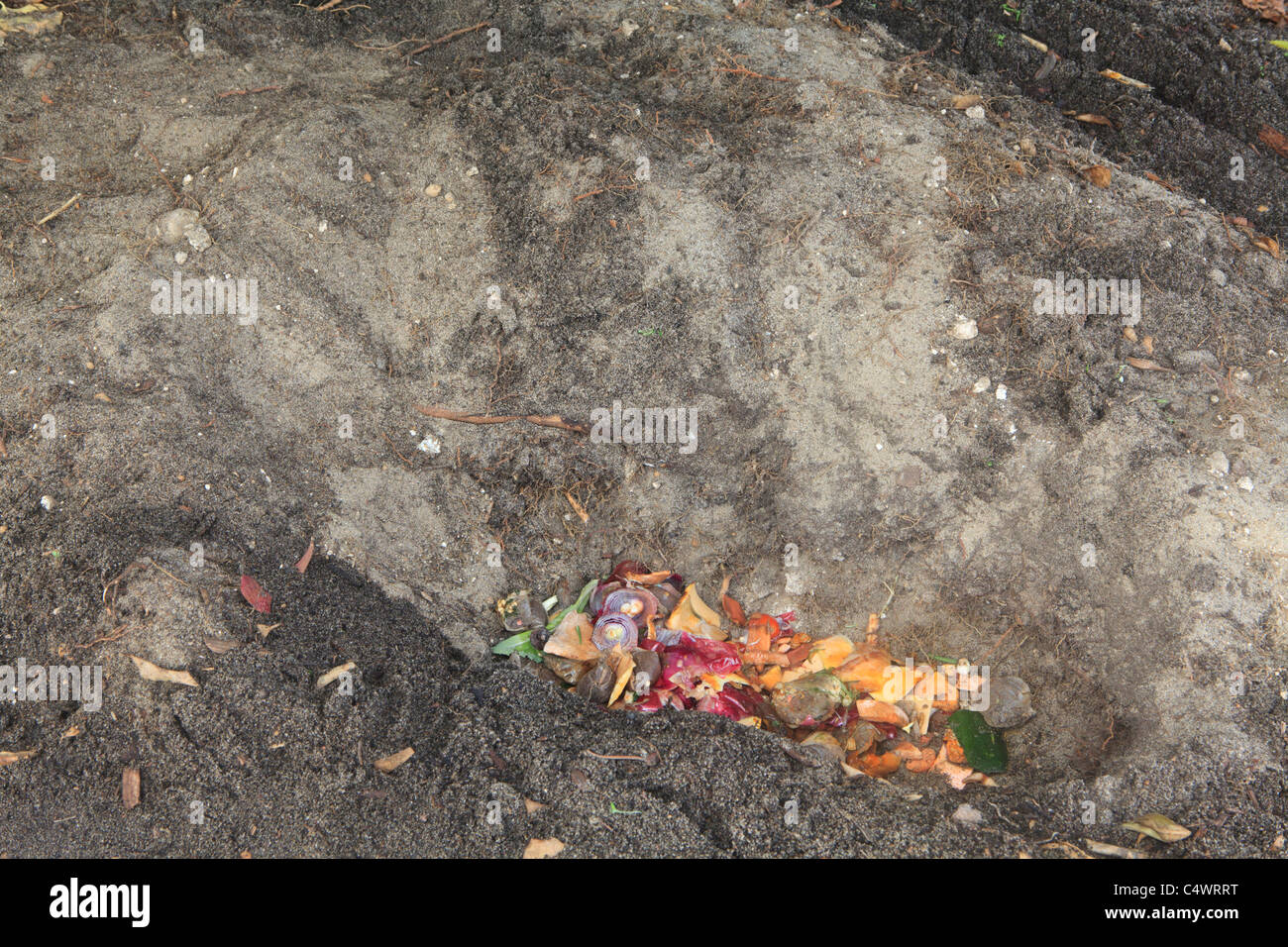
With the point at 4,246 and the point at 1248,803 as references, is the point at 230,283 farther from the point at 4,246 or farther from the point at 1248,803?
the point at 1248,803

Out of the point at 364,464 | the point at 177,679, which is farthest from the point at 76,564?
the point at 364,464

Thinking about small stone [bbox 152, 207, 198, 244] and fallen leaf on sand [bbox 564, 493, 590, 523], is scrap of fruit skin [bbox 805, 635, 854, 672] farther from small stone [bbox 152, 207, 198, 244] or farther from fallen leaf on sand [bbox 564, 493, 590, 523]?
small stone [bbox 152, 207, 198, 244]

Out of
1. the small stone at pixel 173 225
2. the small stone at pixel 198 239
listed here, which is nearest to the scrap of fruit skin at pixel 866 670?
the small stone at pixel 198 239

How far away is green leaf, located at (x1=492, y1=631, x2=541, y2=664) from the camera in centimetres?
354

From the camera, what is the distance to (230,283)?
3551mm

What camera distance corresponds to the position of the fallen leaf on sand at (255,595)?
313 cm

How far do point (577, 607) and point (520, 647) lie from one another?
1.04ft

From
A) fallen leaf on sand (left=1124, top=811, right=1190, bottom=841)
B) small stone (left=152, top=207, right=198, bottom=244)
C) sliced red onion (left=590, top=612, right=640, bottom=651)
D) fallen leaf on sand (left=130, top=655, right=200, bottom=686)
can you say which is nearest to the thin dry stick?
sliced red onion (left=590, top=612, right=640, bottom=651)

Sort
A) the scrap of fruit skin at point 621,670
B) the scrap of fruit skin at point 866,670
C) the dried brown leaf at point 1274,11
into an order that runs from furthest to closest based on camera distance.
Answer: the dried brown leaf at point 1274,11, the scrap of fruit skin at point 866,670, the scrap of fruit skin at point 621,670

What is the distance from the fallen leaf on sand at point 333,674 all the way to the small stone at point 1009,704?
8.24 feet

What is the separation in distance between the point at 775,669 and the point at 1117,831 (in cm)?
137

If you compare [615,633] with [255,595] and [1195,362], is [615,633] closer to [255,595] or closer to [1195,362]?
[255,595]

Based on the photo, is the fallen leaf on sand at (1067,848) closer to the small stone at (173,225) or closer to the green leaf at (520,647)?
the green leaf at (520,647)
